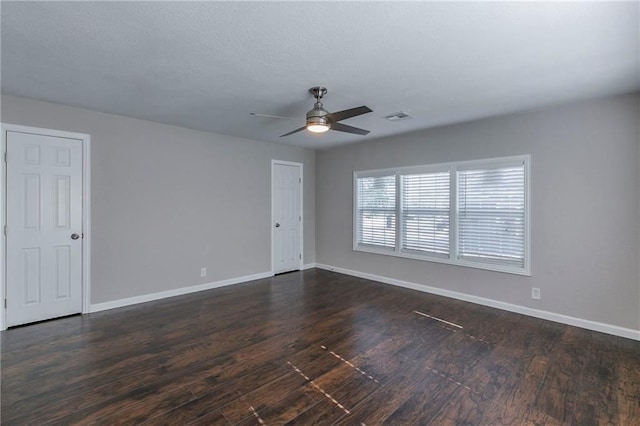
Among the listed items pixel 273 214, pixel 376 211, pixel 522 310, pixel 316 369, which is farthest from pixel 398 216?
pixel 316 369

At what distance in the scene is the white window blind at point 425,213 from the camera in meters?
4.59

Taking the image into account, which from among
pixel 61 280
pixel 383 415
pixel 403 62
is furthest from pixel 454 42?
pixel 61 280

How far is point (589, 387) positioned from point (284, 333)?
8.41 ft

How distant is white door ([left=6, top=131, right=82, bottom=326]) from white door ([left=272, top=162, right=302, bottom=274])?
2973 mm

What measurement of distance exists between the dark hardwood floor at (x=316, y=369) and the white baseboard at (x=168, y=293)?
17 centimetres

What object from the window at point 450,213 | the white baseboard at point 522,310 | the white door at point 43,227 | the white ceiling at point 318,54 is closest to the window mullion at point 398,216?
the window at point 450,213

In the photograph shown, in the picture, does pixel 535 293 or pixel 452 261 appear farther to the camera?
pixel 452 261

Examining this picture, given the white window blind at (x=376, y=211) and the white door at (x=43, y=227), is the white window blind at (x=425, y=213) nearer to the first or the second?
the white window blind at (x=376, y=211)

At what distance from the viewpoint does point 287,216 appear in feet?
19.9

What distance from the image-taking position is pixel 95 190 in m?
3.90

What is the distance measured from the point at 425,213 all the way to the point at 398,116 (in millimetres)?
1652

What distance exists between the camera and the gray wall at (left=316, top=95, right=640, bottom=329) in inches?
124

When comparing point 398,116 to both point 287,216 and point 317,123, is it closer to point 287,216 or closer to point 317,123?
→ point 317,123

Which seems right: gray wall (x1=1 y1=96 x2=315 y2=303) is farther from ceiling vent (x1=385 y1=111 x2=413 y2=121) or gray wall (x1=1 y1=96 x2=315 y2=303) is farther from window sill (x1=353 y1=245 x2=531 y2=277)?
ceiling vent (x1=385 y1=111 x2=413 y2=121)
